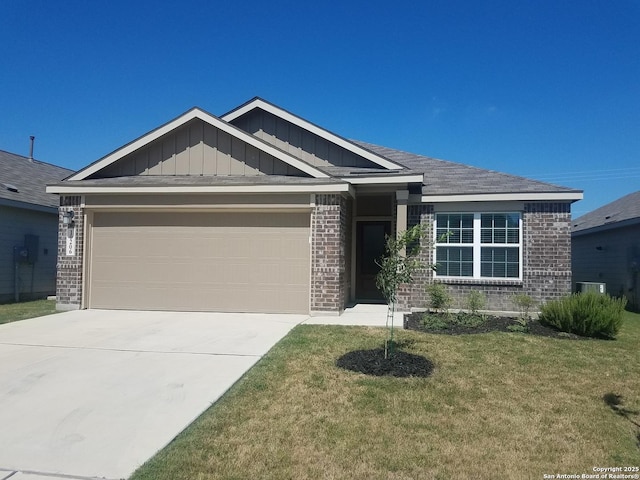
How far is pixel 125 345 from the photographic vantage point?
7.46m

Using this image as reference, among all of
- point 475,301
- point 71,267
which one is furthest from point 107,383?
point 475,301

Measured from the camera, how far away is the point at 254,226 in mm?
10734

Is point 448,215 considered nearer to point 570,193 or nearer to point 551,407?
point 570,193

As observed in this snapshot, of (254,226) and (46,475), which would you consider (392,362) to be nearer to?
(46,475)

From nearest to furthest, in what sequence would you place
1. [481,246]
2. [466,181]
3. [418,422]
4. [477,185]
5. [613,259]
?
[418,422]
[481,246]
[477,185]
[466,181]
[613,259]

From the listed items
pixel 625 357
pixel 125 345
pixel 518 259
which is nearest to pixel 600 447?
pixel 625 357

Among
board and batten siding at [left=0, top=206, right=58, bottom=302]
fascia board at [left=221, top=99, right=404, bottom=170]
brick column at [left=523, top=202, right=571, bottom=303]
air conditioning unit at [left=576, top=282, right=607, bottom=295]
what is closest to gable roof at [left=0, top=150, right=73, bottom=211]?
board and batten siding at [left=0, top=206, right=58, bottom=302]

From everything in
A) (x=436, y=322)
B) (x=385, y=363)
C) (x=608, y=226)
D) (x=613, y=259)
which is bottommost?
(x=385, y=363)

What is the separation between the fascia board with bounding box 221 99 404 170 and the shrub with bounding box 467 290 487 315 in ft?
11.5

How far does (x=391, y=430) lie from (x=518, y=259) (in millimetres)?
8202

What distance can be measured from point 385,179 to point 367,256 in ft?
11.6

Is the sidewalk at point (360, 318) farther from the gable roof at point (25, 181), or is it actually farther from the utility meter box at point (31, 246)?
the gable roof at point (25, 181)

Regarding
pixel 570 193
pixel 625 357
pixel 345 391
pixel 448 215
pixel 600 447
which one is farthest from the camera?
pixel 448 215

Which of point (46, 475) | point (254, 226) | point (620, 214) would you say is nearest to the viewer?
point (46, 475)
